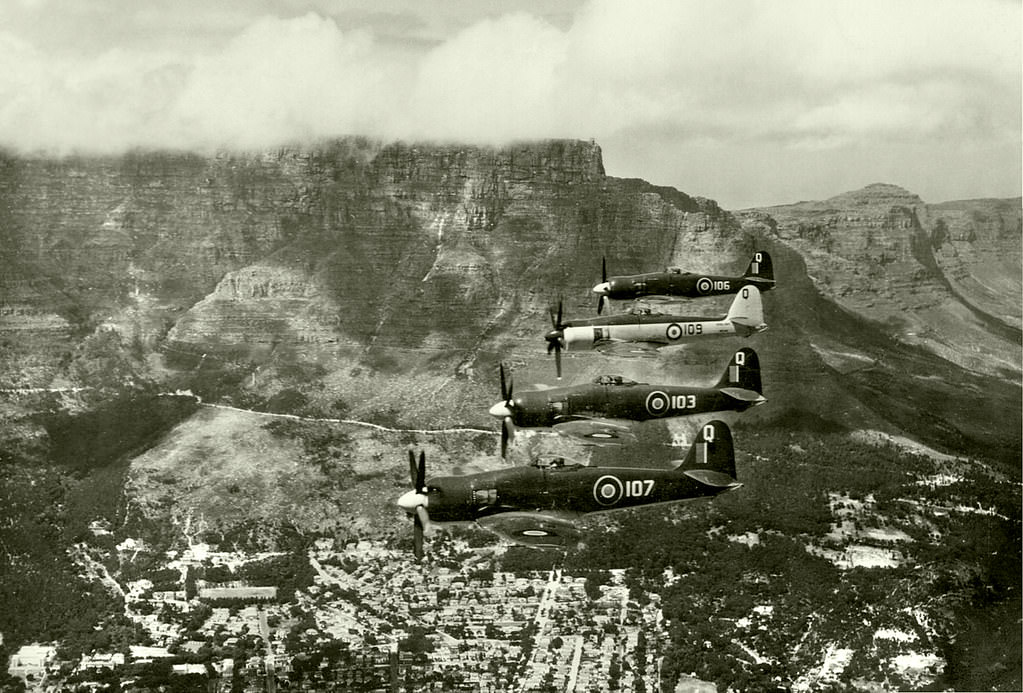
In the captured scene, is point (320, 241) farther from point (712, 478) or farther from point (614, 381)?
point (712, 478)

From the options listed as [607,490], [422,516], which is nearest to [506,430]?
[607,490]

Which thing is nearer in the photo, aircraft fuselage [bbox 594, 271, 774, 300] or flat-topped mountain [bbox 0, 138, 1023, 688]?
aircraft fuselage [bbox 594, 271, 774, 300]

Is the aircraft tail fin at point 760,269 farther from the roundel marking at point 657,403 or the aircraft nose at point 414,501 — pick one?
the aircraft nose at point 414,501

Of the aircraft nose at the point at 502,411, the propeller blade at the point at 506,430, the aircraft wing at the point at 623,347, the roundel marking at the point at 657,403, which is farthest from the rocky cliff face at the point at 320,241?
the propeller blade at the point at 506,430

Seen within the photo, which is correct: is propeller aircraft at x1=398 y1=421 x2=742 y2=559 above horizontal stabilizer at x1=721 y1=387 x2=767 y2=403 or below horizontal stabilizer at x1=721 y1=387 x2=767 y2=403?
below

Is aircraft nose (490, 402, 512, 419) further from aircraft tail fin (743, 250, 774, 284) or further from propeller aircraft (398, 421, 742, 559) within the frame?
aircraft tail fin (743, 250, 774, 284)

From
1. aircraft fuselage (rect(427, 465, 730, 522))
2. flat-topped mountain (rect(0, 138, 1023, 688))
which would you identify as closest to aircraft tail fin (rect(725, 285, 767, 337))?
aircraft fuselage (rect(427, 465, 730, 522))

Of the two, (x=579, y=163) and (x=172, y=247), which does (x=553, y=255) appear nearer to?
(x=579, y=163)
